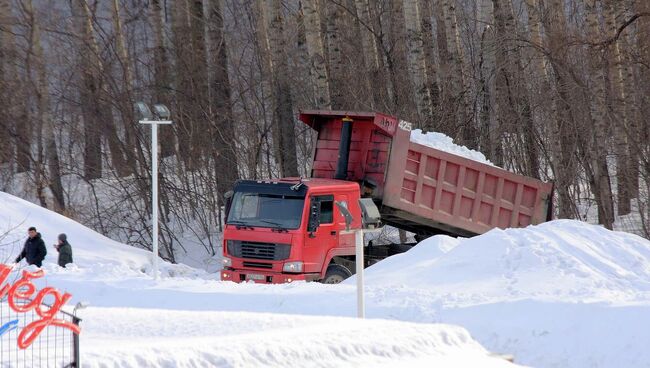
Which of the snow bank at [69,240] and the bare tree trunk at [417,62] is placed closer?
the snow bank at [69,240]

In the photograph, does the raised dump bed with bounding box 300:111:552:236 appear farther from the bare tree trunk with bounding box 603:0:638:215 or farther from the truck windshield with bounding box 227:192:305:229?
the bare tree trunk with bounding box 603:0:638:215

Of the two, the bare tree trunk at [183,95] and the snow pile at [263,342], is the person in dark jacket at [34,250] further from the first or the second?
the bare tree trunk at [183,95]

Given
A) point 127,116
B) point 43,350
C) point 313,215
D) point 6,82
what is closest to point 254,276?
point 313,215

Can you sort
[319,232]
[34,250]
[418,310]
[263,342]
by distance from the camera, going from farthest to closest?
[34,250] → [319,232] → [418,310] → [263,342]

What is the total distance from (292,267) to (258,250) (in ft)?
2.49

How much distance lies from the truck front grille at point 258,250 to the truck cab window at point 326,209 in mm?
887

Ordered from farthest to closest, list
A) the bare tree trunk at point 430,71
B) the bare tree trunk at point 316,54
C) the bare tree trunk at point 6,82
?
the bare tree trunk at point 6,82 → the bare tree trunk at point 430,71 → the bare tree trunk at point 316,54

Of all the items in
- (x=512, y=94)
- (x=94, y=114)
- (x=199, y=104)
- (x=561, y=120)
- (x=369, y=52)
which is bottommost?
(x=94, y=114)

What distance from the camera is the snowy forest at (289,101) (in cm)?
2747

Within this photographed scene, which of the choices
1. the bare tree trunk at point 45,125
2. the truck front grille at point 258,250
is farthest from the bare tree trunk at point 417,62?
the bare tree trunk at point 45,125

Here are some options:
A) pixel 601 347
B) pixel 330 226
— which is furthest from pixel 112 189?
pixel 601 347

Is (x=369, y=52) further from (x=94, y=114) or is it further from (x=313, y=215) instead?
(x=313, y=215)

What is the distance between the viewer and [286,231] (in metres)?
19.7

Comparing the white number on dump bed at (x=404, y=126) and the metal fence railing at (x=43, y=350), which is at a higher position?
the white number on dump bed at (x=404, y=126)
